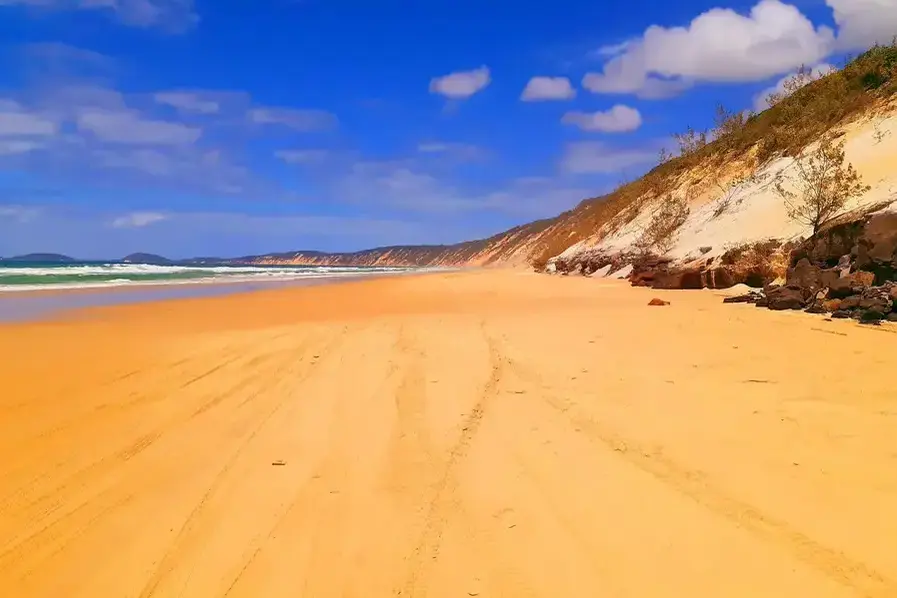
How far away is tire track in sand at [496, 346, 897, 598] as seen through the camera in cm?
240

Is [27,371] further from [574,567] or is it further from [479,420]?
[574,567]

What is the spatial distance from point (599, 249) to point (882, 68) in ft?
48.7

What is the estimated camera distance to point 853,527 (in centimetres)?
277

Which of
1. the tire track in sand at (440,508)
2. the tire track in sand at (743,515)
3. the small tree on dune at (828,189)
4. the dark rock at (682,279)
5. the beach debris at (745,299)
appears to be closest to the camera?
the tire track in sand at (743,515)

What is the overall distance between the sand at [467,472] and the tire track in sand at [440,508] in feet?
0.06

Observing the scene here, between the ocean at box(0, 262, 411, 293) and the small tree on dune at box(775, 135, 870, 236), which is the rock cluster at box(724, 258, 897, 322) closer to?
the small tree on dune at box(775, 135, 870, 236)

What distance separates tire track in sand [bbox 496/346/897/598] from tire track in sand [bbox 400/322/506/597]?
84 centimetres

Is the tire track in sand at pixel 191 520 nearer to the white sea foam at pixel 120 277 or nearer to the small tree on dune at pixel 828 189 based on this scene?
the small tree on dune at pixel 828 189

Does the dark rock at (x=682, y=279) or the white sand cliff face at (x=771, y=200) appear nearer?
the white sand cliff face at (x=771, y=200)

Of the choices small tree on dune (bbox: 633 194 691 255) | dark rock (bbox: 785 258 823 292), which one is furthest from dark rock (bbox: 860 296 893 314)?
small tree on dune (bbox: 633 194 691 255)

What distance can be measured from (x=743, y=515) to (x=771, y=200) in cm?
1800

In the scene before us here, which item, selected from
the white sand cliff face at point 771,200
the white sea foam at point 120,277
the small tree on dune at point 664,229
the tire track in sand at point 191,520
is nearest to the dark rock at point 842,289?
the white sand cliff face at point 771,200

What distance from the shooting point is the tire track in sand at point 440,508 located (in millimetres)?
2658

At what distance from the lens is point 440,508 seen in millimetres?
3285
